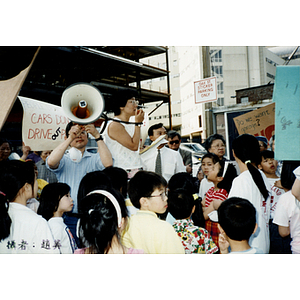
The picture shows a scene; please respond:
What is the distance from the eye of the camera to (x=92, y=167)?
3.69 meters

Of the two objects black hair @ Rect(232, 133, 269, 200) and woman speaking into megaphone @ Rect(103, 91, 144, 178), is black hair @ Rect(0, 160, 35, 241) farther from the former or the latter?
black hair @ Rect(232, 133, 269, 200)

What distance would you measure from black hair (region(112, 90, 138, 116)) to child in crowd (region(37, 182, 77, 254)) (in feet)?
3.39

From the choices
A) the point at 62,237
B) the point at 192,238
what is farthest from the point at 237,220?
the point at 62,237

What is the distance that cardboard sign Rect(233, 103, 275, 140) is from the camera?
3570 mm

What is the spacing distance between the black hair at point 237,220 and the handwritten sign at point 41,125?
2015mm

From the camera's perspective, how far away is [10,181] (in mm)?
3443

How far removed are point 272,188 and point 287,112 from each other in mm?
861

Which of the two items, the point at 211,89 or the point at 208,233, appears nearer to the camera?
the point at 208,233

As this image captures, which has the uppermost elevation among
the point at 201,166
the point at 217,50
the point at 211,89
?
the point at 217,50

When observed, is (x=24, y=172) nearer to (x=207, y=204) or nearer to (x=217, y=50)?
(x=207, y=204)

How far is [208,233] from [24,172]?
2089mm

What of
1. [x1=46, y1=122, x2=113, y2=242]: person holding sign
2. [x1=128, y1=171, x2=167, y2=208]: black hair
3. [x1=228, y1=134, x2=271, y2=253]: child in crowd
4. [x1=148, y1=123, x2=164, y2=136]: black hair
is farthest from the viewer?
[x1=148, y1=123, x2=164, y2=136]: black hair

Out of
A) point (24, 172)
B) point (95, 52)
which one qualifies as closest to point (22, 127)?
point (24, 172)

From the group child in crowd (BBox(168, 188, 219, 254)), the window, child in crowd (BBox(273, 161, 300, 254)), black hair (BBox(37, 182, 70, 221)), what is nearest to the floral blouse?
child in crowd (BBox(168, 188, 219, 254))
